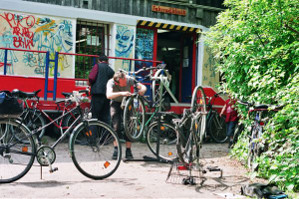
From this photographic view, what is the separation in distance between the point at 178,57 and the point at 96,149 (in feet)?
34.1

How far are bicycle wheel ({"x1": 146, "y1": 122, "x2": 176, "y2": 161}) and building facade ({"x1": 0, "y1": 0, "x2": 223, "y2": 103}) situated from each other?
372cm

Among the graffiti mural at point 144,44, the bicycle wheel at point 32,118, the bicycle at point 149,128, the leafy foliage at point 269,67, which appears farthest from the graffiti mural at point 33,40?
the leafy foliage at point 269,67

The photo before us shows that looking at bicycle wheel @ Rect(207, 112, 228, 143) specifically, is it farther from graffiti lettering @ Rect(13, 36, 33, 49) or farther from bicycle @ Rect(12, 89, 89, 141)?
graffiti lettering @ Rect(13, 36, 33, 49)

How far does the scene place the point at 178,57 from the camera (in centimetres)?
1596

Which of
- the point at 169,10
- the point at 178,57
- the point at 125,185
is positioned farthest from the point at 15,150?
the point at 178,57

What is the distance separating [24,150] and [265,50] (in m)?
4.29

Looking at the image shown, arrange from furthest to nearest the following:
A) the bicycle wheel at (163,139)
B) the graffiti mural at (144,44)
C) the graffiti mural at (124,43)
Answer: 1. the graffiti mural at (144,44)
2. the graffiti mural at (124,43)
3. the bicycle wheel at (163,139)

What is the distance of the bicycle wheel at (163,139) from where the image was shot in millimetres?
8266

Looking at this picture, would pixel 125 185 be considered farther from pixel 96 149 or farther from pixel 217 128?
pixel 217 128

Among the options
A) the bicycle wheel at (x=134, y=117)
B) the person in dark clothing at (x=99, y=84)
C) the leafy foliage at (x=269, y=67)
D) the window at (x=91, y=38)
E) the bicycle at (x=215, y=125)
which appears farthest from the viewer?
the window at (x=91, y=38)

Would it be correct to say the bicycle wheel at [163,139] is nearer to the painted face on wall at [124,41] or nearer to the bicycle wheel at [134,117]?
the bicycle wheel at [134,117]

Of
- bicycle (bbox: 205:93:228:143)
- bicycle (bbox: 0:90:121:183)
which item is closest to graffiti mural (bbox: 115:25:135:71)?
bicycle (bbox: 205:93:228:143)

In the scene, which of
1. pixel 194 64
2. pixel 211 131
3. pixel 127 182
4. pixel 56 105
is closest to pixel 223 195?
pixel 127 182

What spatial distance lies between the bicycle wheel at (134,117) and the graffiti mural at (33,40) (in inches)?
183
